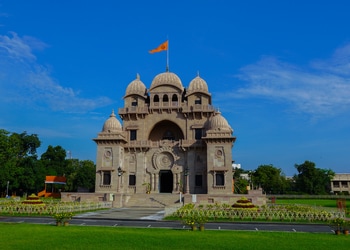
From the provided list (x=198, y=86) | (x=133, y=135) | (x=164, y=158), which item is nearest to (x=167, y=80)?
(x=198, y=86)

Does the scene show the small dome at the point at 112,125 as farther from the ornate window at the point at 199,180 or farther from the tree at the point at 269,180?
the tree at the point at 269,180

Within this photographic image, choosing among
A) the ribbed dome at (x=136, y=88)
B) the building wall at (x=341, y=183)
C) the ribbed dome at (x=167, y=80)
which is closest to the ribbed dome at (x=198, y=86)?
the ribbed dome at (x=167, y=80)

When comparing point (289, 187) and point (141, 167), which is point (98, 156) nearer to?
point (141, 167)

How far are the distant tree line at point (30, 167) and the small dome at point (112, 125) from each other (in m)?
14.6

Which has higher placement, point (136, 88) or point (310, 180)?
point (136, 88)

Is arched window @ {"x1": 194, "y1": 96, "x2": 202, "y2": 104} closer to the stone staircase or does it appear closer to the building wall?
the stone staircase

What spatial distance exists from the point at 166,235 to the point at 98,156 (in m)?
32.3

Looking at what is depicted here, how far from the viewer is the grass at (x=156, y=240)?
1248 centimetres

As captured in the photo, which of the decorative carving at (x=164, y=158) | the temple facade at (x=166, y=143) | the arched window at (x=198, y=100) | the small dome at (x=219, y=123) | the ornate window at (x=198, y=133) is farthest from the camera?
the arched window at (x=198, y=100)

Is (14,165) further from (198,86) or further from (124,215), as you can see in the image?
(124,215)

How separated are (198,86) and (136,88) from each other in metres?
10.0

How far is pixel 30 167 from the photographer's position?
206 feet

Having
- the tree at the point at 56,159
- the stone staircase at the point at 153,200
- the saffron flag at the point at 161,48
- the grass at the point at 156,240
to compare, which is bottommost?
the grass at the point at 156,240

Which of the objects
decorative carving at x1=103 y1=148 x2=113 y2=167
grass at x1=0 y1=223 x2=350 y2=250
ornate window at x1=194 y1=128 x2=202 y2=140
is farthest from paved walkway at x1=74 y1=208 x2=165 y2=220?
ornate window at x1=194 y1=128 x2=202 y2=140
